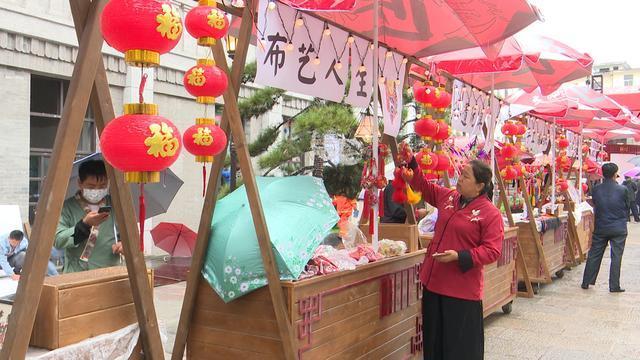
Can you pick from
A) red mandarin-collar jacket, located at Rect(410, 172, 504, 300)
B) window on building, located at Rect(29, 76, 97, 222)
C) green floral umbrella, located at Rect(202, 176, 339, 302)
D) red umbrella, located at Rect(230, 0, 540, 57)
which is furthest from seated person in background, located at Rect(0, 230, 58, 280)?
window on building, located at Rect(29, 76, 97, 222)

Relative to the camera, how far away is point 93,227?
3.89m

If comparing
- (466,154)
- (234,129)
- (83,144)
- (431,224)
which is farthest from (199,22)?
(83,144)

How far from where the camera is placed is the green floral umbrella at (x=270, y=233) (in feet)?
11.9

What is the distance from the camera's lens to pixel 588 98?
1151 cm

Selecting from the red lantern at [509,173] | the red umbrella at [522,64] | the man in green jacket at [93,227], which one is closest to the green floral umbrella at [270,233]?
the man in green jacket at [93,227]

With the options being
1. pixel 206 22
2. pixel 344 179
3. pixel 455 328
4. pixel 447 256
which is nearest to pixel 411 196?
pixel 447 256

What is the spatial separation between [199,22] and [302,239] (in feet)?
5.13

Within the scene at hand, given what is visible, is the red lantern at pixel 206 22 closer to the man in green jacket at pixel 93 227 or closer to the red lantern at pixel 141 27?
the red lantern at pixel 141 27

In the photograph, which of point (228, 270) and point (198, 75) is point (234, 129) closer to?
point (198, 75)

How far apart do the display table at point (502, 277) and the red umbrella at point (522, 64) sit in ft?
7.37

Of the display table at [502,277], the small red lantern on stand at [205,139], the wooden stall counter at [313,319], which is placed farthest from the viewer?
the display table at [502,277]

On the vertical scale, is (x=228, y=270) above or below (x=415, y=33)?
below

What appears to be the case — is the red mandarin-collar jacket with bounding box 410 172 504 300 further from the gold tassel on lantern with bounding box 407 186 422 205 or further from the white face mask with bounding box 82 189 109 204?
the white face mask with bounding box 82 189 109 204

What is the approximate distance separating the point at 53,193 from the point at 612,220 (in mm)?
9167
